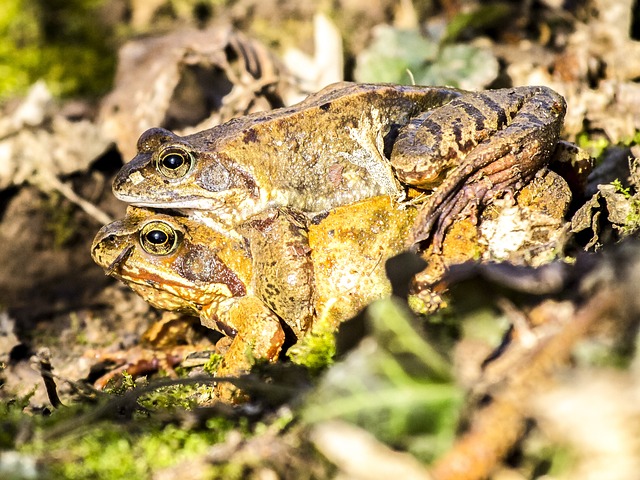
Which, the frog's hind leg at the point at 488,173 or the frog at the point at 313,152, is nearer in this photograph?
the frog's hind leg at the point at 488,173

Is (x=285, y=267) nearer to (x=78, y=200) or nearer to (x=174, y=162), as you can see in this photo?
(x=174, y=162)

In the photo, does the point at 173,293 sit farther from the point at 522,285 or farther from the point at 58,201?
the point at 58,201

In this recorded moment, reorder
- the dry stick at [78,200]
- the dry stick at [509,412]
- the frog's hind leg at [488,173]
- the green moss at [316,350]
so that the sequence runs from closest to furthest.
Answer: the dry stick at [509,412], the green moss at [316,350], the frog's hind leg at [488,173], the dry stick at [78,200]

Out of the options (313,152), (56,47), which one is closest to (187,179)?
(313,152)

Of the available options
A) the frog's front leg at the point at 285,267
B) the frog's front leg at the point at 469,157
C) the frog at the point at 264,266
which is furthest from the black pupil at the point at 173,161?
the frog's front leg at the point at 469,157

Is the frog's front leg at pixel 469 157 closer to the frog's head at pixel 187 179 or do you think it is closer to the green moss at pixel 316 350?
the green moss at pixel 316 350

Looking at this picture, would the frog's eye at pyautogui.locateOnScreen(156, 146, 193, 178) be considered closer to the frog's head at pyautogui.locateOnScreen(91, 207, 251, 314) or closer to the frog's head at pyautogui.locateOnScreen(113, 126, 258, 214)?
the frog's head at pyautogui.locateOnScreen(113, 126, 258, 214)
